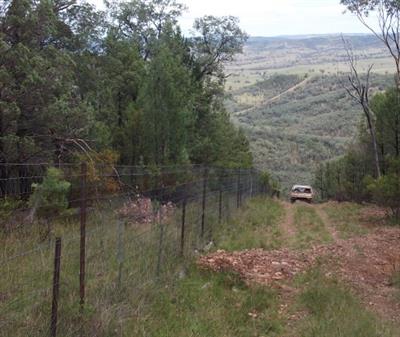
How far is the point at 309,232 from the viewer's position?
18.7 metres

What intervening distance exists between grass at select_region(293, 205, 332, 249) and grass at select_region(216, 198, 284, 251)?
1.93 feet

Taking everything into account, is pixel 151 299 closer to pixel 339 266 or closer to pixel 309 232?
pixel 339 266

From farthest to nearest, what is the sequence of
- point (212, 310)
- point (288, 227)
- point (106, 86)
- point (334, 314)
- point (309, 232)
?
point (106, 86)
point (288, 227)
point (309, 232)
point (334, 314)
point (212, 310)

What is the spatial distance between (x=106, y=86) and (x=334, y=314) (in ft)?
64.0

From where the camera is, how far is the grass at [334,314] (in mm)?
7262

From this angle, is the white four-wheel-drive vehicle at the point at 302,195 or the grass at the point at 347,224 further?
the white four-wheel-drive vehicle at the point at 302,195

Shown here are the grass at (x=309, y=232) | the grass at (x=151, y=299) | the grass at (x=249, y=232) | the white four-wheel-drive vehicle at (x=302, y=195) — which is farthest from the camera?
the white four-wheel-drive vehicle at (x=302, y=195)

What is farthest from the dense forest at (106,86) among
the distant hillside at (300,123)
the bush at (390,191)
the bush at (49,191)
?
the distant hillside at (300,123)

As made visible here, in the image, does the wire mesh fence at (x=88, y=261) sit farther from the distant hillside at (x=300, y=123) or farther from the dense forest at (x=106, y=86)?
the distant hillside at (x=300, y=123)

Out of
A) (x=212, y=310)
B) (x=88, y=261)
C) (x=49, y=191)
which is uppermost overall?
(x=49, y=191)

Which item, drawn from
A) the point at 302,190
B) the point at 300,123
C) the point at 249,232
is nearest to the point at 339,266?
the point at 249,232

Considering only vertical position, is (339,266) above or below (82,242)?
below

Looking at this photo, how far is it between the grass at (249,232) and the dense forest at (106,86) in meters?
3.62

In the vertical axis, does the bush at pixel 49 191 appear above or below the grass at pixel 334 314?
above
